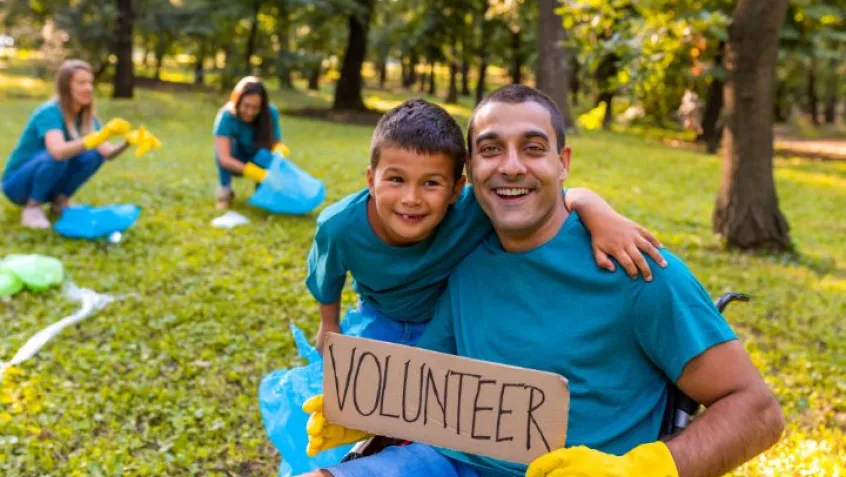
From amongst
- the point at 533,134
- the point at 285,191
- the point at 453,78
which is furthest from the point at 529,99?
the point at 453,78

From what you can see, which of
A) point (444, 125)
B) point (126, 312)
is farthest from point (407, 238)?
point (126, 312)

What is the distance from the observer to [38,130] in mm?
5922

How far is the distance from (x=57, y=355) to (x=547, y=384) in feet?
10.1

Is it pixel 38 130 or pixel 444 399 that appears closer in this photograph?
pixel 444 399

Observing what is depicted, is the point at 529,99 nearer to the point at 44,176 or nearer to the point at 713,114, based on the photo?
the point at 44,176

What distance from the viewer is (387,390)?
1858mm

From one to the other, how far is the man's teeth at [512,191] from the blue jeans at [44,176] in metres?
5.02

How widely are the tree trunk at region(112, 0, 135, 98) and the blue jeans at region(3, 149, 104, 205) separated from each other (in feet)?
44.2

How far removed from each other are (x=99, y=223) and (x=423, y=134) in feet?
15.1

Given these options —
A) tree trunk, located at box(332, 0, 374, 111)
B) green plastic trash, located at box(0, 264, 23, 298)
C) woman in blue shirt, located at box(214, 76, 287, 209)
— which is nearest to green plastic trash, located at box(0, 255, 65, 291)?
green plastic trash, located at box(0, 264, 23, 298)

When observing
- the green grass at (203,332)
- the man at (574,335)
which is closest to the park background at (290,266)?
the green grass at (203,332)

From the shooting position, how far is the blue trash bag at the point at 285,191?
21.7 ft

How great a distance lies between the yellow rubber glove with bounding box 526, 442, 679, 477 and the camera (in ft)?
5.09

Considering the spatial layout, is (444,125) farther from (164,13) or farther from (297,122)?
(164,13)
